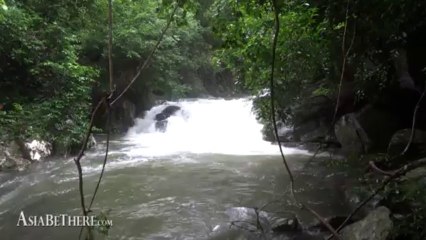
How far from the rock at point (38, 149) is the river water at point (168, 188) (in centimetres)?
22

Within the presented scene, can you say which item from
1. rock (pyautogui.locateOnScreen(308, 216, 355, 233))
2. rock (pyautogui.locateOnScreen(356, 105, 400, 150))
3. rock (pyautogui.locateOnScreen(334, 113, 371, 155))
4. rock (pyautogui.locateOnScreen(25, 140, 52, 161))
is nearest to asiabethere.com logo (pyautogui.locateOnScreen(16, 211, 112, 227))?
rock (pyautogui.locateOnScreen(308, 216, 355, 233))

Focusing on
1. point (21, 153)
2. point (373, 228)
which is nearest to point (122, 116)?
point (21, 153)

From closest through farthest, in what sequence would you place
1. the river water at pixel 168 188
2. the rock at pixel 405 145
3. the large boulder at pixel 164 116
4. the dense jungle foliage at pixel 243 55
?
1. the dense jungle foliage at pixel 243 55
2. the river water at pixel 168 188
3. the rock at pixel 405 145
4. the large boulder at pixel 164 116

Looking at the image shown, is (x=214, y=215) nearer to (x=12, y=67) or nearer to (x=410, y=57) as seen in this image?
(x=410, y=57)

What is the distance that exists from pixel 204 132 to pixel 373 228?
1061 centimetres

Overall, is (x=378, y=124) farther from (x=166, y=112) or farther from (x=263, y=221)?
(x=166, y=112)

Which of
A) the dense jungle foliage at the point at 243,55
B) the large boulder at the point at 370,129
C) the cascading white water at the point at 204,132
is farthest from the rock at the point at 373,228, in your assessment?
the cascading white water at the point at 204,132

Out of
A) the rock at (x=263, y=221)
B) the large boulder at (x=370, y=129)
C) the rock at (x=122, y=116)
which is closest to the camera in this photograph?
the rock at (x=263, y=221)

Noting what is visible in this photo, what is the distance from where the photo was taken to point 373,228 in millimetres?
3516

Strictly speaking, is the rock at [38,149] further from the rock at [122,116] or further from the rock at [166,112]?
the rock at [166,112]

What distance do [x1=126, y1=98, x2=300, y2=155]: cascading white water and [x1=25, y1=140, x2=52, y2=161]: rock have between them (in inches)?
90.6

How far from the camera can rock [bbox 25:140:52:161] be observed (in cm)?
813

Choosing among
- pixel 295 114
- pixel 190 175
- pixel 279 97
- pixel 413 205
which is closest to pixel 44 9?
pixel 190 175

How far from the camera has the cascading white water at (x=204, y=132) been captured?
10711 mm
